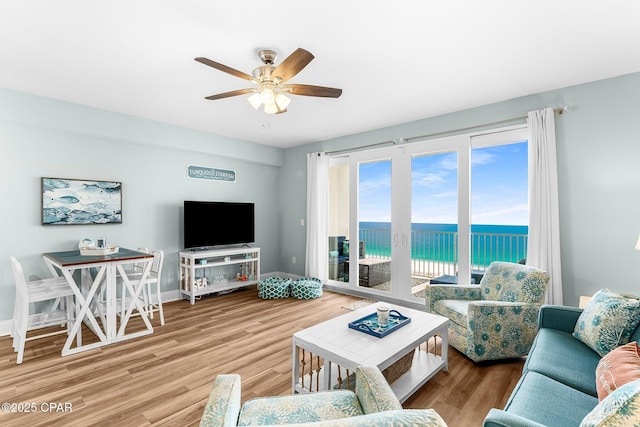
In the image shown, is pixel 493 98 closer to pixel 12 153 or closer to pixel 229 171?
pixel 229 171

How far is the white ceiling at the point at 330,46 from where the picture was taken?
1894 mm

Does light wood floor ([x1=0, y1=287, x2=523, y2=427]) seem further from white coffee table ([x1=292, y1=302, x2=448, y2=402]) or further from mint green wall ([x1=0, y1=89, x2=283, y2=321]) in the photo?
mint green wall ([x1=0, y1=89, x2=283, y2=321])

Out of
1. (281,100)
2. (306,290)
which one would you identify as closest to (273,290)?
(306,290)

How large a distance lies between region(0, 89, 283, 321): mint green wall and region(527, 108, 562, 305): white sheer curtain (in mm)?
4037

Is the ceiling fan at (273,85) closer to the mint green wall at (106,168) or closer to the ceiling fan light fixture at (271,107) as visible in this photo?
the ceiling fan light fixture at (271,107)

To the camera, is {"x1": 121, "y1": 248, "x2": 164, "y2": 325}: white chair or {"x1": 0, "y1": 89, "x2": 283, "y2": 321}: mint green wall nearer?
Result: {"x1": 0, "y1": 89, "x2": 283, "y2": 321}: mint green wall

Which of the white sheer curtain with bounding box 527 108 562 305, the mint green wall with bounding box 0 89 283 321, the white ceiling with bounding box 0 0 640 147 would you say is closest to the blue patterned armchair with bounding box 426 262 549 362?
the white sheer curtain with bounding box 527 108 562 305

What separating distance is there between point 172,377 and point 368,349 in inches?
62.7

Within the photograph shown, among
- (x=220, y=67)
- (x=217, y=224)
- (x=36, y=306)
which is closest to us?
(x=220, y=67)

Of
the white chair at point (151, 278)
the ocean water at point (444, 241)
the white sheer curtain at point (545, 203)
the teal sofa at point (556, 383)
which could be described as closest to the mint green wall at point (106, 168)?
the white chair at point (151, 278)

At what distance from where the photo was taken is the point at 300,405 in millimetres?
1358

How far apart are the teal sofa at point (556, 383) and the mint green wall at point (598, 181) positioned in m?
1.10

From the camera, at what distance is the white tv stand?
14.5 ft

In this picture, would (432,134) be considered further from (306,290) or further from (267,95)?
(306,290)
